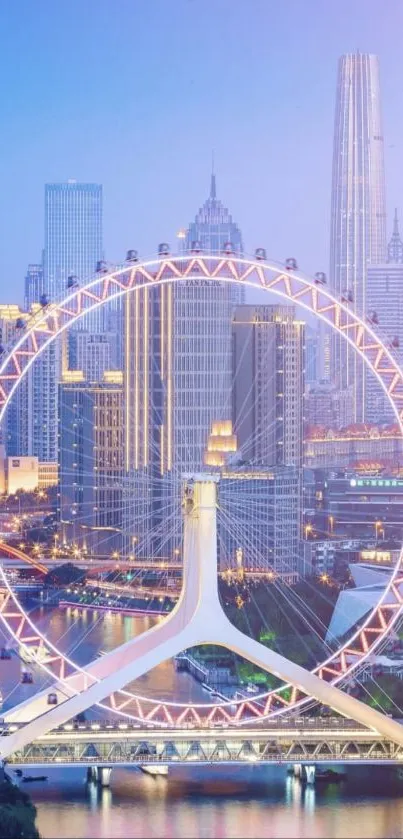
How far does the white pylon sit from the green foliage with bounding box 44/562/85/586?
13753 millimetres

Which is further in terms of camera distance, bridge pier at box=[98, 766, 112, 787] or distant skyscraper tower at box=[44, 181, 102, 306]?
distant skyscraper tower at box=[44, 181, 102, 306]

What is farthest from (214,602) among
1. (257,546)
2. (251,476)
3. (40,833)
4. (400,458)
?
(400,458)

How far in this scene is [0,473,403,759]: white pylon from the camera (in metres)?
17.2

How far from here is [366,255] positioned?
60.9 meters

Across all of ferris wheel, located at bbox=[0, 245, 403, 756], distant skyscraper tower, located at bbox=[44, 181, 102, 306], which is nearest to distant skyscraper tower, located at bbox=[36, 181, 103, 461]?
distant skyscraper tower, located at bbox=[44, 181, 102, 306]

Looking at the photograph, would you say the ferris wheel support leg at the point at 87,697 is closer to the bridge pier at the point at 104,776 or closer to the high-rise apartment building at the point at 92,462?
the bridge pier at the point at 104,776

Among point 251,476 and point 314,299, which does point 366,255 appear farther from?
point 314,299

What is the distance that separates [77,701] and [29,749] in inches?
17.0

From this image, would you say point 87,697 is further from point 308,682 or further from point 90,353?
point 90,353

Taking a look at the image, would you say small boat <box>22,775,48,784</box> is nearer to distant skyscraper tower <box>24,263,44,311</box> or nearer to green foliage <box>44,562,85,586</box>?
green foliage <box>44,562,85,586</box>

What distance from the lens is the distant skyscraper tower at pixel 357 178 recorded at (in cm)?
5997

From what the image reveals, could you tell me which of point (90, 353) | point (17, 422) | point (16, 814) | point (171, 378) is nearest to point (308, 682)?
point (16, 814)

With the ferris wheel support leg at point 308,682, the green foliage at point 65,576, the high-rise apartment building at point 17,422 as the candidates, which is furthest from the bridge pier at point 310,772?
the high-rise apartment building at point 17,422

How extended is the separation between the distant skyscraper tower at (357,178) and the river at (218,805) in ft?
135
